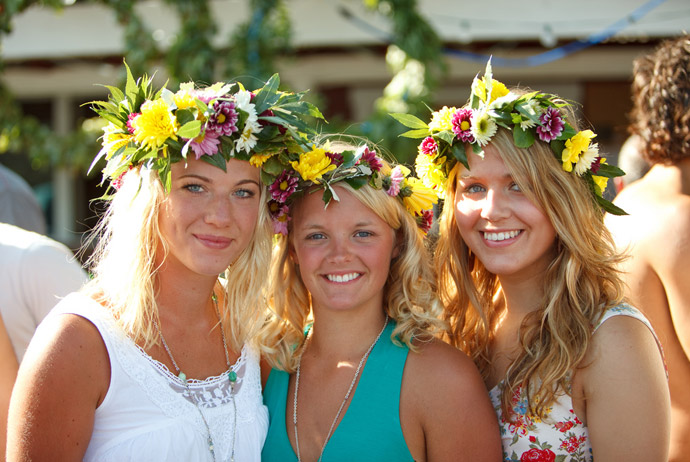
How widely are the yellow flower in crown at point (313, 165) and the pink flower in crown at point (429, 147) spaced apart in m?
0.38

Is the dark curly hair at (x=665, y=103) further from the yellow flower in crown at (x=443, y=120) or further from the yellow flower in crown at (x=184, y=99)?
the yellow flower in crown at (x=184, y=99)

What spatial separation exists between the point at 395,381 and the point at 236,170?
1.00 meters

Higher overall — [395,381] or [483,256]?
[483,256]

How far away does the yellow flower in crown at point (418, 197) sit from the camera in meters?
2.83

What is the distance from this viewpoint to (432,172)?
2803 millimetres

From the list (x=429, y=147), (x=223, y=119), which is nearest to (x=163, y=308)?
(x=223, y=119)

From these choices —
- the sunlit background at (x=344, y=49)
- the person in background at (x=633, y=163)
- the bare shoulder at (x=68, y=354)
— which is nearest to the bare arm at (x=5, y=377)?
the bare shoulder at (x=68, y=354)

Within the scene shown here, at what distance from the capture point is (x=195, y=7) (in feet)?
21.2

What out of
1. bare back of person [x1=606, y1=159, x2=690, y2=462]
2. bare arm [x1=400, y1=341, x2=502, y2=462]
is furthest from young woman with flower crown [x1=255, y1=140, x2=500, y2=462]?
bare back of person [x1=606, y1=159, x2=690, y2=462]

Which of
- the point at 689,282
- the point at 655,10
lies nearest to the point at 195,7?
the point at 655,10

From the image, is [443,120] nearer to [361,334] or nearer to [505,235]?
[505,235]

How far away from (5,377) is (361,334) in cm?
134

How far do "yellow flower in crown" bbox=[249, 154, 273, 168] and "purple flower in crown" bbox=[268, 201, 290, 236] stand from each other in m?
0.22

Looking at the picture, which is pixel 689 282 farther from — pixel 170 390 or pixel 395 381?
pixel 170 390
